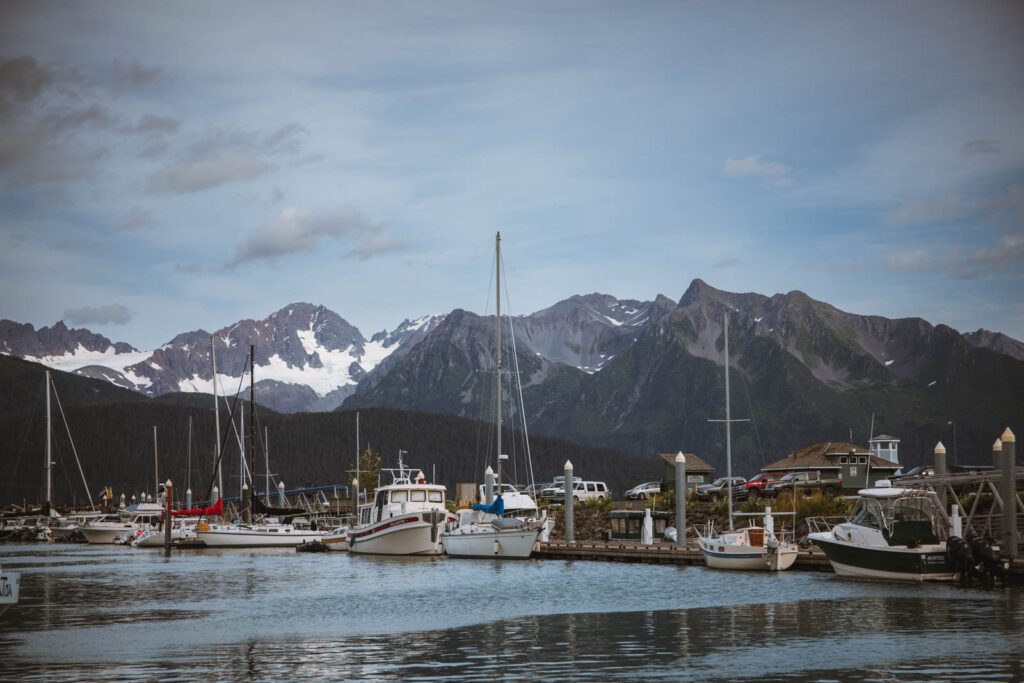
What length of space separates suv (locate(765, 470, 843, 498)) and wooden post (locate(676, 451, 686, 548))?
16.2 metres

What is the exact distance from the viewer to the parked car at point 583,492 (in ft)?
351

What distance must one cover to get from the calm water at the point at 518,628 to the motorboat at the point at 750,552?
1.03 metres

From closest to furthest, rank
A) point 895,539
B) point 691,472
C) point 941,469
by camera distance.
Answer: point 895,539 < point 941,469 < point 691,472

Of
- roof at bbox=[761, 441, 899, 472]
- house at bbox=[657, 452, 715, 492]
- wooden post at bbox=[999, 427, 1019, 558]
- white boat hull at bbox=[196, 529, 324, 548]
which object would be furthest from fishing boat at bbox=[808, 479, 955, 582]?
white boat hull at bbox=[196, 529, 324, 548]

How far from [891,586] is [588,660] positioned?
960 inches

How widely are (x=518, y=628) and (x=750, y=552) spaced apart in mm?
23607

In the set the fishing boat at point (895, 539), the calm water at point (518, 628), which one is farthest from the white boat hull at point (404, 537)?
the fishing boat at point (895, 539)

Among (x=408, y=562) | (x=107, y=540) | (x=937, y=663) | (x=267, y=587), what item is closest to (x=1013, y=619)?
(x=937, y=663)

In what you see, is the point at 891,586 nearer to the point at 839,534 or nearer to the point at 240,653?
the point at 839,534

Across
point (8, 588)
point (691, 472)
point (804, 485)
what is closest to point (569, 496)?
point (804, 485)

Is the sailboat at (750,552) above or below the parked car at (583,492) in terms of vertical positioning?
below

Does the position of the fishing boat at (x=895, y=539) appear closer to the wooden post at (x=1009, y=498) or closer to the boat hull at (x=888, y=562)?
the boat hull at (x=888, y=562)

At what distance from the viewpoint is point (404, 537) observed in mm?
84938

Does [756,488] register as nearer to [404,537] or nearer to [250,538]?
[404,537]
